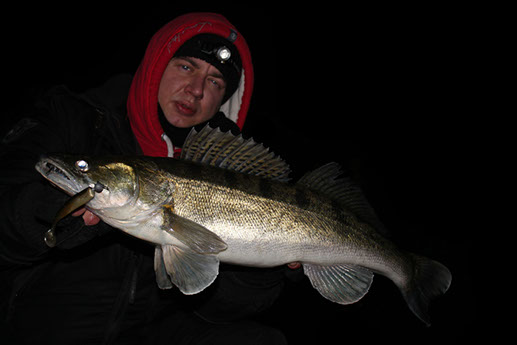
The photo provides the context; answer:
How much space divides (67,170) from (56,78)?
1989 cm

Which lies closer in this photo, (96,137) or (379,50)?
(96,137)

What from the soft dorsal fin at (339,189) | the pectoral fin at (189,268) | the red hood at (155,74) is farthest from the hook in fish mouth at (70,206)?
the soft dorsal fin at (339,189)

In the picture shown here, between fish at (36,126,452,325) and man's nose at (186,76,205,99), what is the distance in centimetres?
104

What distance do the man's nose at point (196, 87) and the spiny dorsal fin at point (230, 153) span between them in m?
1.03

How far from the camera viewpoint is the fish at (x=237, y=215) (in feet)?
4.47

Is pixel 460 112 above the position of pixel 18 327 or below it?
above

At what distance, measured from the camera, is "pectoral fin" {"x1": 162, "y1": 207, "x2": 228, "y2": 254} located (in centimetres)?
141

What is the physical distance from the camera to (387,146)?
46.7 ft

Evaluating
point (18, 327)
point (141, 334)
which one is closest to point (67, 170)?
point (18, 327)

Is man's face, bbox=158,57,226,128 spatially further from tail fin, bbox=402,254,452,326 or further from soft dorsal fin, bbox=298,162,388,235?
tail fin, bbox=402,254,452,326

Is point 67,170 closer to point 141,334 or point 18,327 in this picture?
point 18,327

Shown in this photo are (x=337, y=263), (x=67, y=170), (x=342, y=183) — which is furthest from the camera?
(x=342, y=183)

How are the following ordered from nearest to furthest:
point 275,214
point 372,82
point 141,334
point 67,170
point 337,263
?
point 67,170 < point 275,214 < point 337,263 < point 141,334 < point 372,82

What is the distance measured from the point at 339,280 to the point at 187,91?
6.49ft
